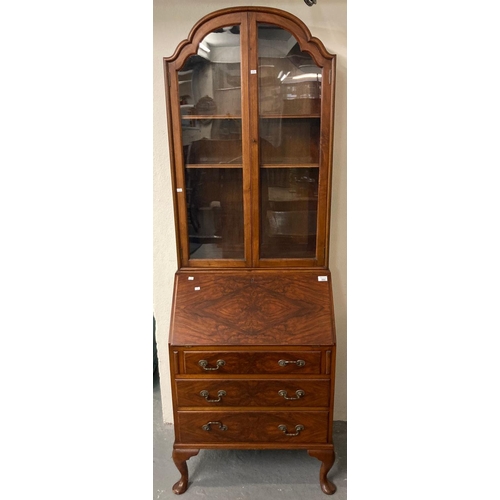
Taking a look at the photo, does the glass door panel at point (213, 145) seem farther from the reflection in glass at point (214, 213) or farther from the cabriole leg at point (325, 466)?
the cabriole leg at point (325, 466)

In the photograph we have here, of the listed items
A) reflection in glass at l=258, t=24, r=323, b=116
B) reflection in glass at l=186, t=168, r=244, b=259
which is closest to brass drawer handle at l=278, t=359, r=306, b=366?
reflection in glass at l=186, t=168, r=244, b=259

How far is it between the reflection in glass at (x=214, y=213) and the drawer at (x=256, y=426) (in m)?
0.70

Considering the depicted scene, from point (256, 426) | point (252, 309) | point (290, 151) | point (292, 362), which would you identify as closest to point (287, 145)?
point (290, 151)

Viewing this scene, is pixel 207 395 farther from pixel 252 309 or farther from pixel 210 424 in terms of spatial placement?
pixel 252 309

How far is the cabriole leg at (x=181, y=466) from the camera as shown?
1.68 metres

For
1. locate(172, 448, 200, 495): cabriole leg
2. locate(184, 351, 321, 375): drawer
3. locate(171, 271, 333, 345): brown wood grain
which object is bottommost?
locate(172, 448, 200, 495): cabriole leg

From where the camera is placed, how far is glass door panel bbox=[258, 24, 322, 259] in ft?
5.25

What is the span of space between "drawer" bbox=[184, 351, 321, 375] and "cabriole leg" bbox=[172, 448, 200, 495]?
16.0 inches

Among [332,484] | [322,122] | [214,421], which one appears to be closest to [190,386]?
[214,421]

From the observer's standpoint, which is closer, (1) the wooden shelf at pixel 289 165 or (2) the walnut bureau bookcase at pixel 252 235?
(2) the walnut bureau bookcase at pixel 252 235

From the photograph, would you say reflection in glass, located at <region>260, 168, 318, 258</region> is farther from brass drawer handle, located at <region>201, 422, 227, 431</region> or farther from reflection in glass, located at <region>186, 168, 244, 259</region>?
brass drawer handle, located at <region>201, 422, 227, 431</region>

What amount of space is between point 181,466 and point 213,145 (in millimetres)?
1467

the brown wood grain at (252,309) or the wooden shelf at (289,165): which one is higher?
the wooden shelf at (289,165)

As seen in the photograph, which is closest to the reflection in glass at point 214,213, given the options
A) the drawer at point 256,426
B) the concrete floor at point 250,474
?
the drawer at point 256,426
